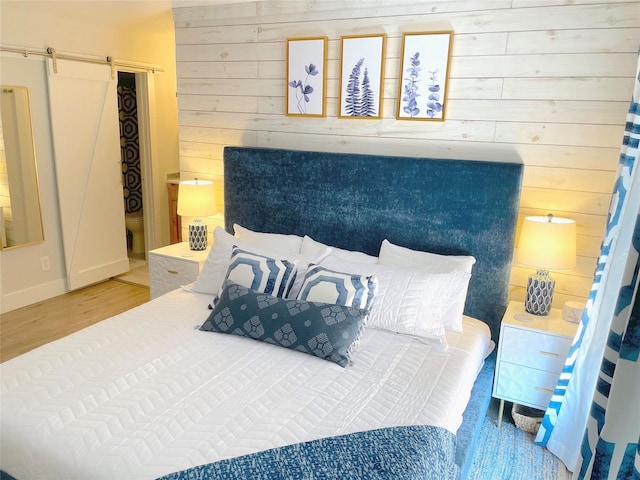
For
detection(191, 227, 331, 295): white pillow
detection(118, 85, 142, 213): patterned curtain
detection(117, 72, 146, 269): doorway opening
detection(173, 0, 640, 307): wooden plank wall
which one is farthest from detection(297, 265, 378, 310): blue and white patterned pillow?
detection(118, 85, 142, 213): patterned curtain

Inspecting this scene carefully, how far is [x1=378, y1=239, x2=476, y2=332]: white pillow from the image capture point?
2398 mm

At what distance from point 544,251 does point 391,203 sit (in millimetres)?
857

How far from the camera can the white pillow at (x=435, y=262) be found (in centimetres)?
240

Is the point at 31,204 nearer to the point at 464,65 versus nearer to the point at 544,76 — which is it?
the point at 464,65

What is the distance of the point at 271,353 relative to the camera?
2076 mm

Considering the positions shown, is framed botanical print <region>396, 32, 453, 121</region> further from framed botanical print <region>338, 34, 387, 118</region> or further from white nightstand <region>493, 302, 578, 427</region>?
white nightstand <region>493, 302, 578, 427</region>

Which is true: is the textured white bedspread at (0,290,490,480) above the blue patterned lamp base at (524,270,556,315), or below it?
below

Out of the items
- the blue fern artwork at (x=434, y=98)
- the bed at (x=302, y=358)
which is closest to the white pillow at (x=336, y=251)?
the bed at (x=302, y=358)

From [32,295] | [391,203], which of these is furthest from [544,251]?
[32,295]

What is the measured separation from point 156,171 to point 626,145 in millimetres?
4028

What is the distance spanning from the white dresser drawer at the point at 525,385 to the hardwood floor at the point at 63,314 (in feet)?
9.44

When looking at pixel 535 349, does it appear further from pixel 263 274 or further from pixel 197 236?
pixel 197 236

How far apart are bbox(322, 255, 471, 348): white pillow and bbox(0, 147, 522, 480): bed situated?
0.01m

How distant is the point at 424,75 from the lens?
262cm
